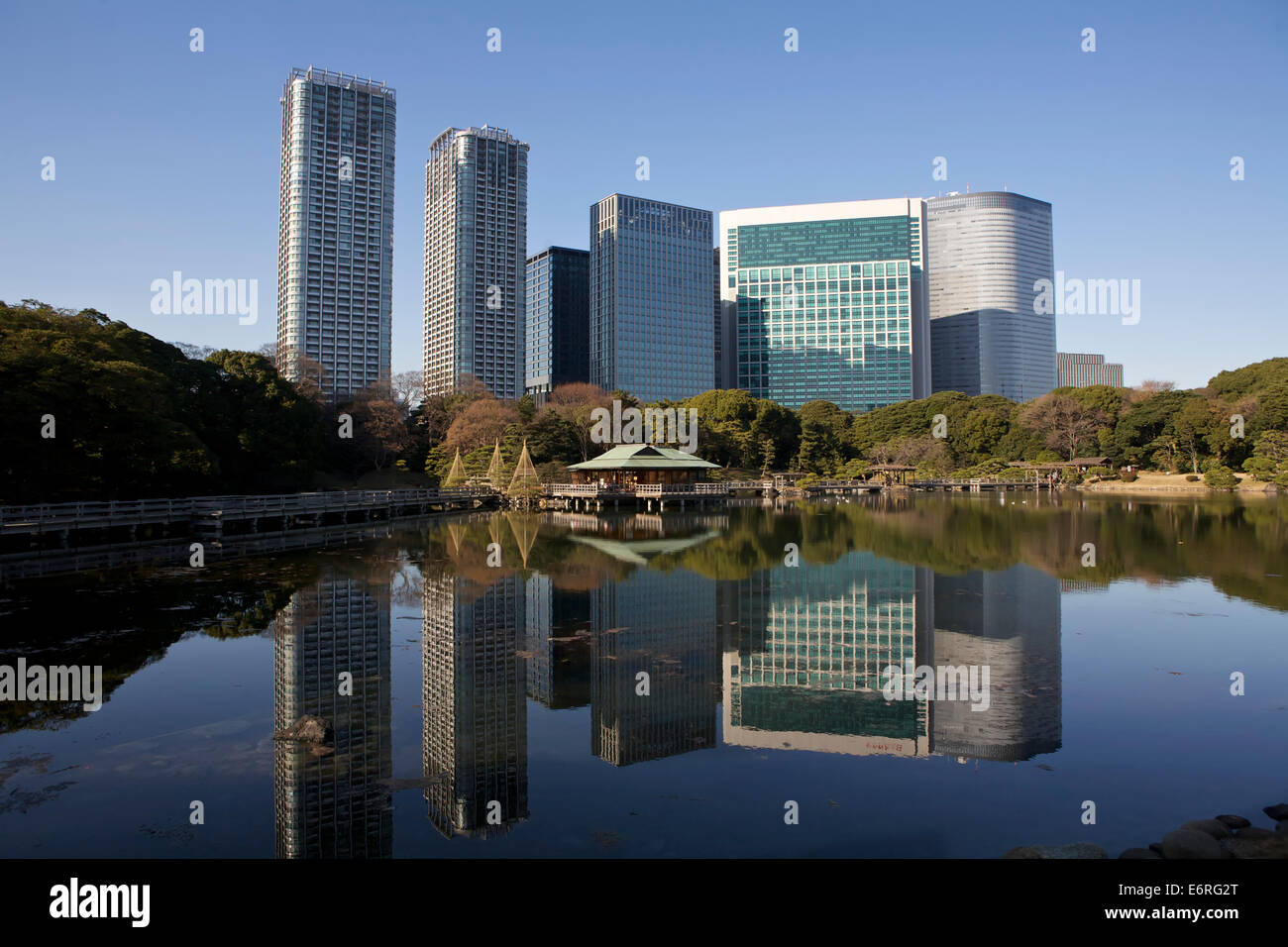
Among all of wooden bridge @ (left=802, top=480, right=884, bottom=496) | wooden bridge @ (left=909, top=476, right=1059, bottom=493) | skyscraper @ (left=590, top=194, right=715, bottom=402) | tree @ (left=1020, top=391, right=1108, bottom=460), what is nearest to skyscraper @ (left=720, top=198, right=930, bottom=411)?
skyscraper @ (left=590, top=194, right=715, bottom=402)

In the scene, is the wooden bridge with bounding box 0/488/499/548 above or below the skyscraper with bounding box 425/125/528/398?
below

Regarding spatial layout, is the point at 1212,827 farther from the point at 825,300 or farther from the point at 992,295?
the point at 992,295

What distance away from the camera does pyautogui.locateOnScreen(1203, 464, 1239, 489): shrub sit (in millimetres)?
53031

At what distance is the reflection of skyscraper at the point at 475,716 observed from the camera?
7.05 metres

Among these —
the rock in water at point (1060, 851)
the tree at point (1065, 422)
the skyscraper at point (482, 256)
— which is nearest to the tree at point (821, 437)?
the tree at point (1065, 422)

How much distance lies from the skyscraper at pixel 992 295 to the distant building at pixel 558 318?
7201cm

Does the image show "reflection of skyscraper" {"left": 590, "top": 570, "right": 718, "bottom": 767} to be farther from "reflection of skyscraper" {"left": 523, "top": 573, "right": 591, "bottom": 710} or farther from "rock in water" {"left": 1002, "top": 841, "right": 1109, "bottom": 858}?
"rock in water" {"left": 1002, "top": 841, "right": 1109, "bottom": 858}

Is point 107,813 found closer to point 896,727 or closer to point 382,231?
point 896,727

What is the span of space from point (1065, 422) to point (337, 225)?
75862 millimetres

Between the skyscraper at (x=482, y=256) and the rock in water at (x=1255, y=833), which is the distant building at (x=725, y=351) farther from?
the rock in water at (x=1255, y=833)

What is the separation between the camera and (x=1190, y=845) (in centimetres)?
564

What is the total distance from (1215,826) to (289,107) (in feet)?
322

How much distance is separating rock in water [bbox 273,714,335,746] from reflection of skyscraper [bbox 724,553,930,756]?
4.63 meters
